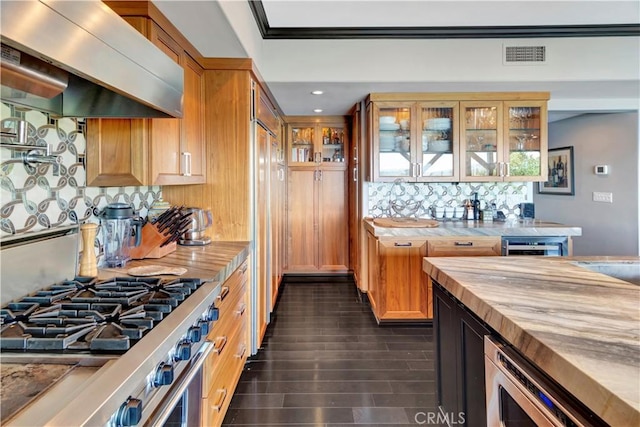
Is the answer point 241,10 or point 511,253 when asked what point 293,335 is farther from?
point 241,10

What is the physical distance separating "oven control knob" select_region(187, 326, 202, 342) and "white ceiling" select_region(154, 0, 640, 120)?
6.03 feet

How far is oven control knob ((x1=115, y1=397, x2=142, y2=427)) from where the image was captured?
78cm

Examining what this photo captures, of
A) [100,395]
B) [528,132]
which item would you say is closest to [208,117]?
[100,395]

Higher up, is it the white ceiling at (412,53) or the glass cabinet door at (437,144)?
the white ceiling at (412,53)

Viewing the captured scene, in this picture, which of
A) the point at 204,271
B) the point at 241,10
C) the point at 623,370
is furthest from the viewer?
the point at 241,10

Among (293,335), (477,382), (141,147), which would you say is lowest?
(293,335)

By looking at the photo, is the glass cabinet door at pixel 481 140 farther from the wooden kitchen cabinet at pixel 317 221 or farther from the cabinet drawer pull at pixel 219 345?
the cabinet drawer pull at pixel 219 345

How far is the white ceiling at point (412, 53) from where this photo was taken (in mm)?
2691

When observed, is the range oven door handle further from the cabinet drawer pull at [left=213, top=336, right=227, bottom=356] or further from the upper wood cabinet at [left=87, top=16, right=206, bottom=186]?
the upper wood cabinet at [left=87, top=16, right=206, bottom=186]

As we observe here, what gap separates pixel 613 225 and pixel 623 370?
4614 millimetres

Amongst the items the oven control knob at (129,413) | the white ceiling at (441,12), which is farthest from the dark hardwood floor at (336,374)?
the white ceiling at (441,12)

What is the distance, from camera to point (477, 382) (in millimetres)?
1303

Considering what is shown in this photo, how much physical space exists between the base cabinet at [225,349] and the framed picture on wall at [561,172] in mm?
4878

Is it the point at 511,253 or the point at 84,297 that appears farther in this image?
the point at 511,253
